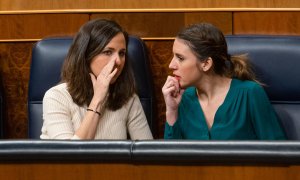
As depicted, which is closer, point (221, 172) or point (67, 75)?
point (221, 172)

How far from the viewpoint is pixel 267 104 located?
1.32m

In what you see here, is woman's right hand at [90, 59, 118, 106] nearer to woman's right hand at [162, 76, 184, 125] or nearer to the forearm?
the forearm

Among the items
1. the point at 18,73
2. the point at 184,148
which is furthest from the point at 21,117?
the point at 184,148

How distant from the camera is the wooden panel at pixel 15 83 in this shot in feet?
5.32

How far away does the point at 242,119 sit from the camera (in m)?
1.32

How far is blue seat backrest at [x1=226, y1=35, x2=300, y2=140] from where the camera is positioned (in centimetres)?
137

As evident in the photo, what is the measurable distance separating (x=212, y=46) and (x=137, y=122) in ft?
0.90

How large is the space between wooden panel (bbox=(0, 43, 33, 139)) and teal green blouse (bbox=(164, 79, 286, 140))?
50 centimetres

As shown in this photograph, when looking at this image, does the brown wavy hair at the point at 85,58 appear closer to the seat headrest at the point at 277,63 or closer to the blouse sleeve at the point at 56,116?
the blouse sleeve at the point at 56,116
